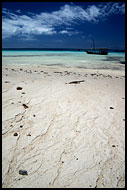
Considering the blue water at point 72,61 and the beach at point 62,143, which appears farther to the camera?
the blue water at point 72,61

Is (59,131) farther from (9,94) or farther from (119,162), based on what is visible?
(9,94)

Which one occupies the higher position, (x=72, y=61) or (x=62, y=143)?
(x=72, y=61)

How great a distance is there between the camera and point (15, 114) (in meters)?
3.69

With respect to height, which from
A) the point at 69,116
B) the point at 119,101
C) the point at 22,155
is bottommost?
the point at 22,155

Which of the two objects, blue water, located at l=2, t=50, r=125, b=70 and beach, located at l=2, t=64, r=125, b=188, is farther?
blue water, located at l=2, t=50, r=125, b=70

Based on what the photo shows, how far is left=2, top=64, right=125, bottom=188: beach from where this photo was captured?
2057 millimetres

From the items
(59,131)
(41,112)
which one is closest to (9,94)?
(41,112)

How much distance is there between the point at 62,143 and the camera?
2754mm

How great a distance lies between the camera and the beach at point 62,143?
6.75 ft

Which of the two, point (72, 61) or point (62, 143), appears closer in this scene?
point (62, 143)

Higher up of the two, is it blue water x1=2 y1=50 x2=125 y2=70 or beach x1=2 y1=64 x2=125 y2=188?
A: blue water x1=2 y1=50 x2=125 y2=70

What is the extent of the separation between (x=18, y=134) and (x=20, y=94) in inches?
93.7

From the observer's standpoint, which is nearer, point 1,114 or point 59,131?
point 59,131

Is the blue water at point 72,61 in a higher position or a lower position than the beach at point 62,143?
higher
